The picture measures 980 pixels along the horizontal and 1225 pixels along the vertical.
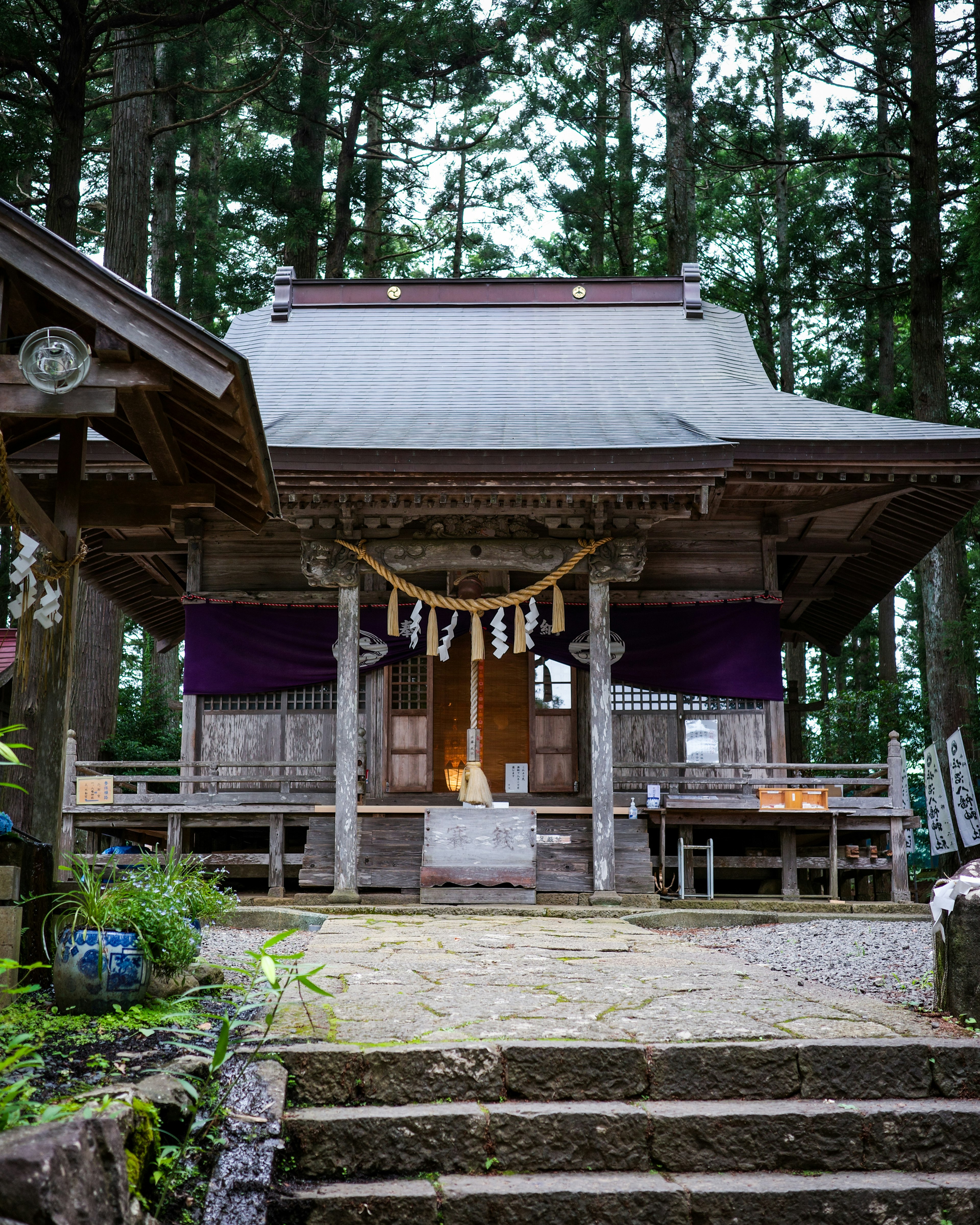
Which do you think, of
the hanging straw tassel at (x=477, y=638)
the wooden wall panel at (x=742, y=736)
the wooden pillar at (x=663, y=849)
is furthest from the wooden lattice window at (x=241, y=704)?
the wooden wall panel at (x=742, y=736)

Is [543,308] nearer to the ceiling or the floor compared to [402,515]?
nearer to the ceiling

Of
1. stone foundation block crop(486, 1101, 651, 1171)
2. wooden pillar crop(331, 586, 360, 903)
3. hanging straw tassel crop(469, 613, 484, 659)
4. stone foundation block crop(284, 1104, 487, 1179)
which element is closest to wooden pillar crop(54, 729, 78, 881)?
wooden pillar crop(331, 586, 360, 903)

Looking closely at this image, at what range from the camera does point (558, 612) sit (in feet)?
35.1

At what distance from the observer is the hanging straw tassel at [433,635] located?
10.9 metres

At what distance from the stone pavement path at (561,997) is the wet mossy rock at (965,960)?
0.60 feet

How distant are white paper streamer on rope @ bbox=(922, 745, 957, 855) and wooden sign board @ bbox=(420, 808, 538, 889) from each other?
5.40 metres

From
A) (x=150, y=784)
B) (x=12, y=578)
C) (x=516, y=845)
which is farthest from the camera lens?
(x=150, y=784)

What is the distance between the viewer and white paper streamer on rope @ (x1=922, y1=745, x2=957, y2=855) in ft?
41.5

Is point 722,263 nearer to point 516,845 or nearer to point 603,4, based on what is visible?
point 603,4

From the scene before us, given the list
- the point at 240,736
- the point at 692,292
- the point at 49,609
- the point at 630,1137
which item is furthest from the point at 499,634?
the point at 630,1137

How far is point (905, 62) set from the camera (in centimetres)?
1599

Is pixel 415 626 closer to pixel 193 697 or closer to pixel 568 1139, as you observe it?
pixel 193 697

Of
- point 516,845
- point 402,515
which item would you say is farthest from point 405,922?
point 402,515

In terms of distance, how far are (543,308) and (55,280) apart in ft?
36.0
